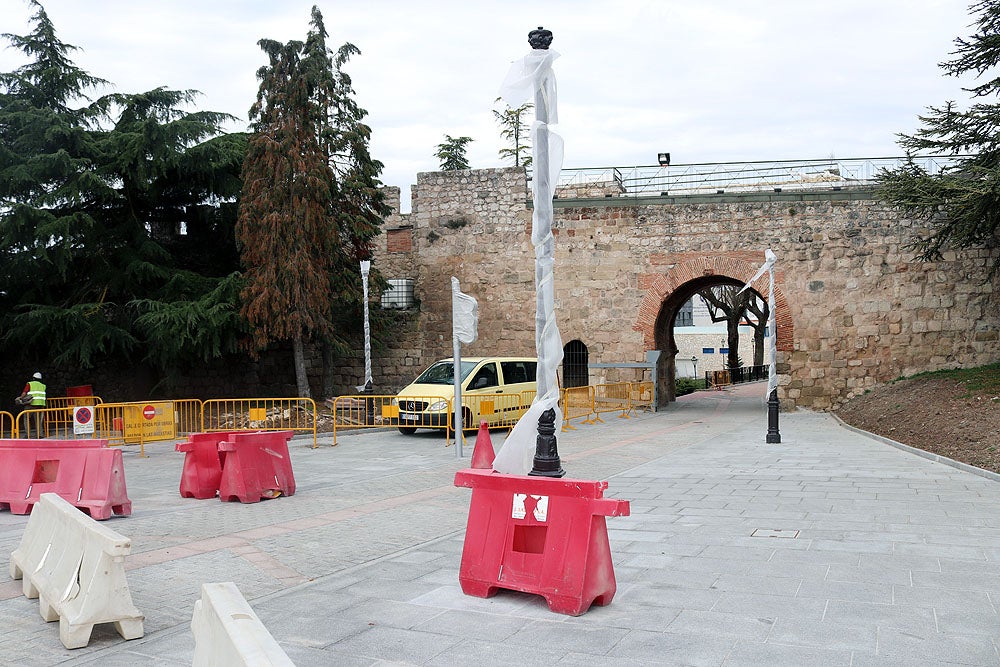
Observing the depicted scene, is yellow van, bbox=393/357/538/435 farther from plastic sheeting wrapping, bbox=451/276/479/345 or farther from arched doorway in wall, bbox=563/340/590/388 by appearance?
arched doorway in wall, bbox=563/340/590/388

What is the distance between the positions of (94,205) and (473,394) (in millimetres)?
13010

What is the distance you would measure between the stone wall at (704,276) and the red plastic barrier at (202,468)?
15.8 meters

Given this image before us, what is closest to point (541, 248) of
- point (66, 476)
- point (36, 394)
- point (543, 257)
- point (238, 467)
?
point (543, 257)

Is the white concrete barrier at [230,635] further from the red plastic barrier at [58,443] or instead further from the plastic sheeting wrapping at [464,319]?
the plastic sheeting wrapping at [464,319]

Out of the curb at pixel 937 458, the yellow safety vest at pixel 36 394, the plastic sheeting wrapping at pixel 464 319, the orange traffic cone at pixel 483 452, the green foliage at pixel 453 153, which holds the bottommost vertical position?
the curb at pixel 937 458

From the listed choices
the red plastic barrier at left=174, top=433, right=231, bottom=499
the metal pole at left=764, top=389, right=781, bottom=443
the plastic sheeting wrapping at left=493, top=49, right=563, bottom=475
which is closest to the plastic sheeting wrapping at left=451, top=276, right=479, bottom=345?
the red plastic barrier at left=174, top=433, right=231, bottom=499

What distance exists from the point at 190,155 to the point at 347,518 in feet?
55.6

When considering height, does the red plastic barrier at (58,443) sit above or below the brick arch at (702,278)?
below

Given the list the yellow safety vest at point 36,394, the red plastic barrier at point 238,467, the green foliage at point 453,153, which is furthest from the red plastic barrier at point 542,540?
the green foliage at point 453,153

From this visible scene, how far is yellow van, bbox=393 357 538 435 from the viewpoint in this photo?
17203 millimetres

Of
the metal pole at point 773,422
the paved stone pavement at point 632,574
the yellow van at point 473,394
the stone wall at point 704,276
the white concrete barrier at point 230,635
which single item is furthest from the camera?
the stone wall at point 704,276

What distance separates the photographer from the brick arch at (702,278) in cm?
2345

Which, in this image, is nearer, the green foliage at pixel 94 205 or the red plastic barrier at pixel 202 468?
the red plastic barrier at pixel 202 468

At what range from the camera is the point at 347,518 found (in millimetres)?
8797
